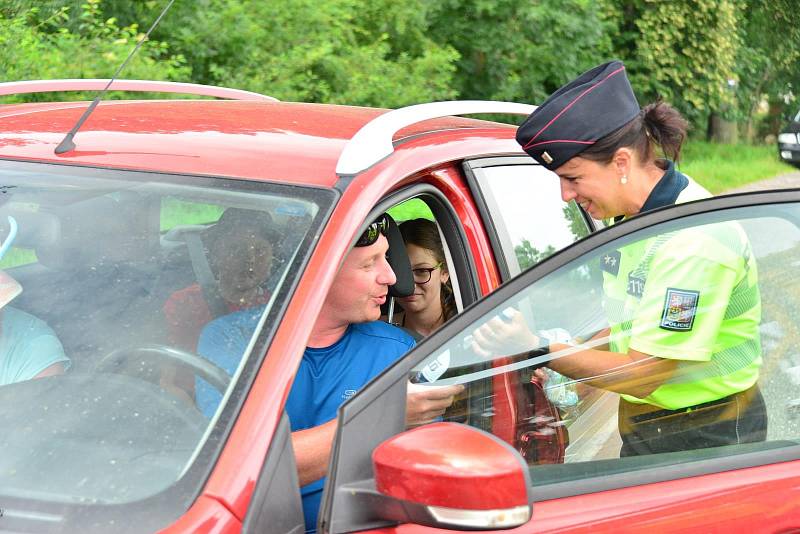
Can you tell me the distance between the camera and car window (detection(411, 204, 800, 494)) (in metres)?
2.00

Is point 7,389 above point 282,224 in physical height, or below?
below

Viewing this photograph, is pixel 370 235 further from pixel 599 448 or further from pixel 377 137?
pixel 599 448

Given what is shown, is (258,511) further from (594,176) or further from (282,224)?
(594,176)

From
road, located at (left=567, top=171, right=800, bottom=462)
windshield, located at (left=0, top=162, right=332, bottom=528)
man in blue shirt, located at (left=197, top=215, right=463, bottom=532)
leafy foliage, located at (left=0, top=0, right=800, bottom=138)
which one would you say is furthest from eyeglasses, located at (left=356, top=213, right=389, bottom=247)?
leafy foliage, located at (left=0, top=0, right=800, bottom=138)

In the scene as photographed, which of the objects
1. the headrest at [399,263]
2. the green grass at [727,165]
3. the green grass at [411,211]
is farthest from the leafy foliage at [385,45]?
the headrest at [399,263]

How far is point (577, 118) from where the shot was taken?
8.63 ft

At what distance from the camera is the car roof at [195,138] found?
7.43ft

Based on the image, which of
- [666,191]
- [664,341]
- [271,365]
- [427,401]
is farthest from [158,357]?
[666,191]

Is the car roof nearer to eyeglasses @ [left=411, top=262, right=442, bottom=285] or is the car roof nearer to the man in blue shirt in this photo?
the man in blue shirt

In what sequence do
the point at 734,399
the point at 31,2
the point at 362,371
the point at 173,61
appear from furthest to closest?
the point at 31,2 < the point at 173,61 < the point at 362,371 < the point at 734,399

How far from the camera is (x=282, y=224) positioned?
2113 mm

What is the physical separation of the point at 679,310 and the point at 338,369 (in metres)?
0.78

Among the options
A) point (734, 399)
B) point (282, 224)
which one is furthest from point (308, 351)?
point (734, 399)

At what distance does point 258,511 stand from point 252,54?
388 inches
